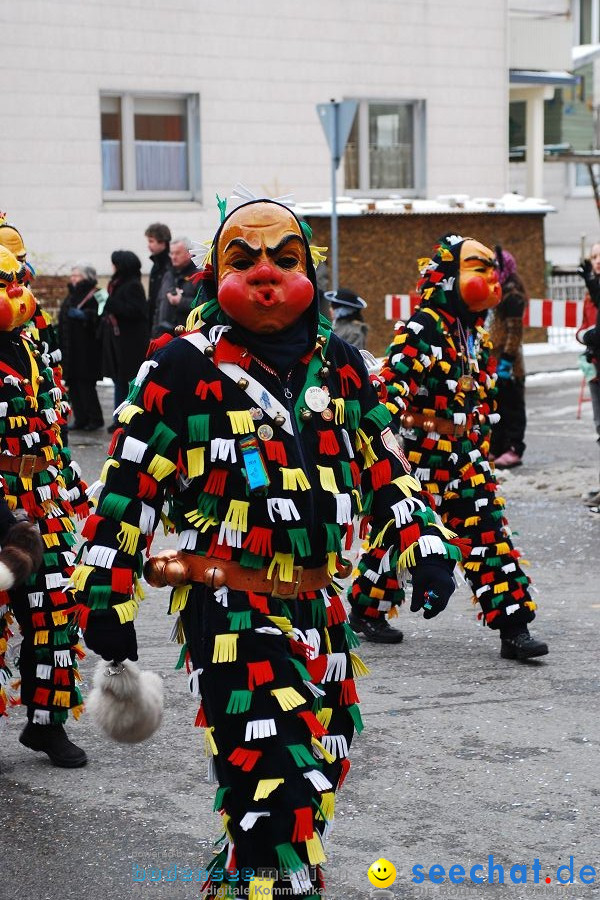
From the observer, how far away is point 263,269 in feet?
12.3

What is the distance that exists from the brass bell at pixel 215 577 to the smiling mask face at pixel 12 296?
216cm

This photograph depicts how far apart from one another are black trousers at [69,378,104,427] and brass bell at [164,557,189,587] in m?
11.5

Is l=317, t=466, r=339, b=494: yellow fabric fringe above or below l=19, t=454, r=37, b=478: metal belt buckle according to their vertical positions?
above

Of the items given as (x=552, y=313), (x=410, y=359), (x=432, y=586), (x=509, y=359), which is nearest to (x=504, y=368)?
(x=509, y=359)

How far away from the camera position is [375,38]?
A: 72.6ft

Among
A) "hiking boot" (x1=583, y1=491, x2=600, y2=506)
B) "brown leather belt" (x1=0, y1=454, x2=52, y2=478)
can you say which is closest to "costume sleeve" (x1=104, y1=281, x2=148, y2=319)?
"hiking boot" (x1=583, y1=491, x2=600, y2=506)

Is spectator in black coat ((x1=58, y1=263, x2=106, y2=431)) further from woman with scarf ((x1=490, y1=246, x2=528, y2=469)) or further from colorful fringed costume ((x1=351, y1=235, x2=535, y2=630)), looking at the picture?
colorful fringed costume ((x1=351, y1=235, x2=535, y2=630))

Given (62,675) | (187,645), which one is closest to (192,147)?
(62,675)

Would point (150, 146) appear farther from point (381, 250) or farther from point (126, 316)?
point (126, 316)

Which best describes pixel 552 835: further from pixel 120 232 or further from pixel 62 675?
pixel 120 232

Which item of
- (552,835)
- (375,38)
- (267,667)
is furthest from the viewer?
(375,38)

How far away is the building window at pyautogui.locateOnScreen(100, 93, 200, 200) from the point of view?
67.2ft

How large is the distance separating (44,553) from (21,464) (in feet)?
1.17

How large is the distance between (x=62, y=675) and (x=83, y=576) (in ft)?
6.52
